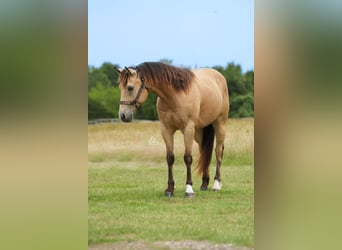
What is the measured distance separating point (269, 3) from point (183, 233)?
151 cm

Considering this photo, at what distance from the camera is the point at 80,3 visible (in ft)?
9.82

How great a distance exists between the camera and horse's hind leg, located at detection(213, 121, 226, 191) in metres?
3.39

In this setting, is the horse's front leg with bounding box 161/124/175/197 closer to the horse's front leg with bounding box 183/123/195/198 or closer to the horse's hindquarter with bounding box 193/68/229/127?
the horse's front leg with bounding box 183/123/195/198

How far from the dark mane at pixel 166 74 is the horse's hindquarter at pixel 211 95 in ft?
0.24

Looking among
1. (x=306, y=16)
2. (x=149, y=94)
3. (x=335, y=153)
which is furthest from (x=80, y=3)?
(x=335, y=153)

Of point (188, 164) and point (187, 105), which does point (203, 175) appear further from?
point (187, 105)

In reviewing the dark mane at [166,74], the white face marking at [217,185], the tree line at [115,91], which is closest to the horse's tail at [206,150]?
the white face marking at [217,185]

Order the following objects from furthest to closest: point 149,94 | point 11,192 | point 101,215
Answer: point 149,94 → point 101,215 → point 11,192

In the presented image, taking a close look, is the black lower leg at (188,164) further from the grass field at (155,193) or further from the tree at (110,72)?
the tree at (110,72)

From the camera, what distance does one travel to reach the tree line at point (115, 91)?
3.18m

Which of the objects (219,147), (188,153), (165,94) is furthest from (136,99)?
(219,147)

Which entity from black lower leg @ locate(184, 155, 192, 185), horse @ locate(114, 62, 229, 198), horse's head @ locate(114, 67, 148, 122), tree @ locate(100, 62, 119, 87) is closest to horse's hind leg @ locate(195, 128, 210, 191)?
horse @ locate(114, 62, 229, 198)

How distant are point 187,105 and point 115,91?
50 cm

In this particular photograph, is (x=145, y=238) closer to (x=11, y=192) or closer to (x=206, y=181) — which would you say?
(x=206, y=181)
